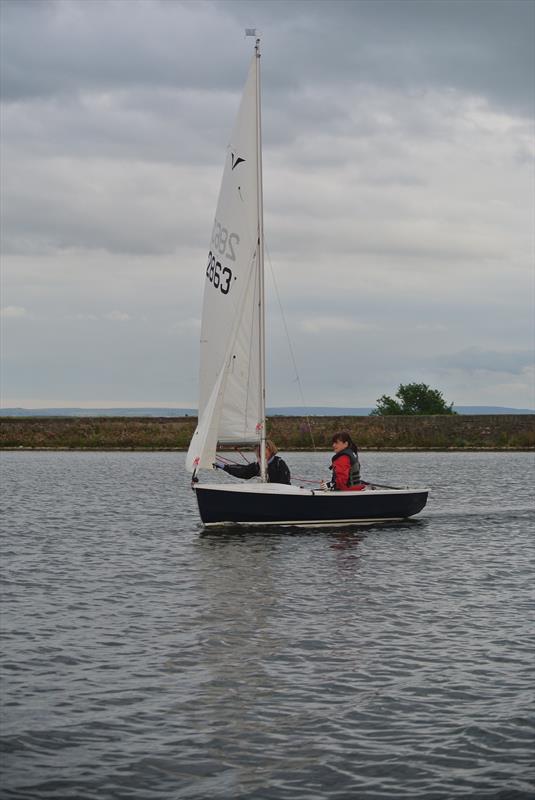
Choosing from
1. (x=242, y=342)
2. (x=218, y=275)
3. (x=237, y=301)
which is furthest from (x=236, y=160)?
(x=242, y=342)

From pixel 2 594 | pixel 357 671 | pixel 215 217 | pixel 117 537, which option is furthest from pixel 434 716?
pixel 215 217

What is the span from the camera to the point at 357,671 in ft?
37.7

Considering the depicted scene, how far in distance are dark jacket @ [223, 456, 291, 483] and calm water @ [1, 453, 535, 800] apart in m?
1.91

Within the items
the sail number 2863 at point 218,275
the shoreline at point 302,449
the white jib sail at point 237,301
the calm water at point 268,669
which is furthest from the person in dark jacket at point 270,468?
the shoreline at point 302,449

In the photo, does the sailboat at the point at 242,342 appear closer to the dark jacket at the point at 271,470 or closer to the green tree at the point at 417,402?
the dark jacket at the point at 271,470

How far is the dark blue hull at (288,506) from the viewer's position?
24.7 meters

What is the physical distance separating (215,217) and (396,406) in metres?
67.7

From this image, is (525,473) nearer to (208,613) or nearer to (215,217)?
(215,217)

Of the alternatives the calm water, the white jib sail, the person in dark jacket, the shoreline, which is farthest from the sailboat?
the shoreline

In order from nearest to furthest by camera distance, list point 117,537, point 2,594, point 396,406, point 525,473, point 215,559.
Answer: point 2,594 < point 215,559 < point 117,537 < point 525,473 < point 396,406

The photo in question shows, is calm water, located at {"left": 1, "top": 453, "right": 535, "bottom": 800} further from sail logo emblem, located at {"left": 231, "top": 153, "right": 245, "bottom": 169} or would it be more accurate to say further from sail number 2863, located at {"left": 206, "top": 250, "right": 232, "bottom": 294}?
sail logo emblem, located at {"left": 231, "top": 153, "right": 245, "bottom": 169}

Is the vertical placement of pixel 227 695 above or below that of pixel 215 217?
below

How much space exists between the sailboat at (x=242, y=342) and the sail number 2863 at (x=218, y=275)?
2 centimetres

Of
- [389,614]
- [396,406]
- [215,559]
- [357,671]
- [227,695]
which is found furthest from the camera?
[396,406]
